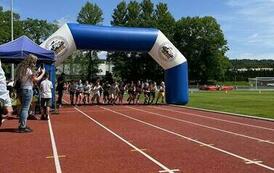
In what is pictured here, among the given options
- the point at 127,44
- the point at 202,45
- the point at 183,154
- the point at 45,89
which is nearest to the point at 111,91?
the point at 127,44

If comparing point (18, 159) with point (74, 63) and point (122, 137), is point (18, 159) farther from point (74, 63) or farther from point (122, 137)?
point (74, 63)

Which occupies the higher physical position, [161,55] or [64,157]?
[161,55]

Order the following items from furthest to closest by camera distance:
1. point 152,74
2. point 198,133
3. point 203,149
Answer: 1. point 152,74
2. point 198,133
3. point 203,149

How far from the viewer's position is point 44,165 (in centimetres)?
810

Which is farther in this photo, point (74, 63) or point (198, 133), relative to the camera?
point (74, 63)

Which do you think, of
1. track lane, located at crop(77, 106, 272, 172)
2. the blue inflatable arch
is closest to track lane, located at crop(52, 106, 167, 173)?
track lane, located at crop(77, 106, 272, 172)

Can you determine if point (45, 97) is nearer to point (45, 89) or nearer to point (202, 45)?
point (45, 89)

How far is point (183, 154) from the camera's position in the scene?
9.22 m

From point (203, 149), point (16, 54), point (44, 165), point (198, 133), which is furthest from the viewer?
point (16, 54)

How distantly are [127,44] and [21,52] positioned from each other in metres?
9.50

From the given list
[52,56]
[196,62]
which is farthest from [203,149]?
[196,62]

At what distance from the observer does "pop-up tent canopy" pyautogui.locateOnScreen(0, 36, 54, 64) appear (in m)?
17.5

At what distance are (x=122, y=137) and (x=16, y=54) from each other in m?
7.33

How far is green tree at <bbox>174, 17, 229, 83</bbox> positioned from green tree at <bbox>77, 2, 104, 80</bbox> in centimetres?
1632
